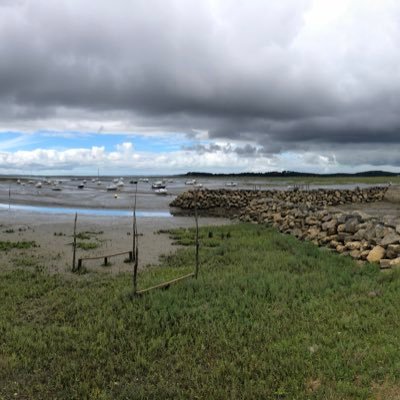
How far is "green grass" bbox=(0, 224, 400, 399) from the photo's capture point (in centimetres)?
589

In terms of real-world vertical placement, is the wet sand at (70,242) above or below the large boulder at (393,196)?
below

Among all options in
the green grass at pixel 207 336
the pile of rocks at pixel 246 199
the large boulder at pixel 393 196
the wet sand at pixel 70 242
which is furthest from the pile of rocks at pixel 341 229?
the large boulder at pixel 393 196

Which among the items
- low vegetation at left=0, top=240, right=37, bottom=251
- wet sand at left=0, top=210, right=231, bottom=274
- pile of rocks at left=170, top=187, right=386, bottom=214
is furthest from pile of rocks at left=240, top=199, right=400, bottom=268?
pile of rocks at left=170, top=187, right=386, bottom=214

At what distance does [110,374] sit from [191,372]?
47.6 inches

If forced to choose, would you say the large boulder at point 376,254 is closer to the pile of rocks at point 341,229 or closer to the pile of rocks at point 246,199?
the pile of rocks at point 341,229

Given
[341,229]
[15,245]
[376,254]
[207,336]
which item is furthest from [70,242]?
[207,336]

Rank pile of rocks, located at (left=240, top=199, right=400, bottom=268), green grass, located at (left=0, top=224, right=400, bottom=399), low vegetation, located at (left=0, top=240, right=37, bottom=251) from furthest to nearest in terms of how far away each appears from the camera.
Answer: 1. low vegetation, located at (left=0, top=240, right=37, bottom=251)
2. pile of rocks, located at (left=240, top=199, right=400, bottom=268)
3. green grass, located at (left=0, top=224, right=400, bottom=399)

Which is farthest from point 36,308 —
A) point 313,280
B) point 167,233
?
point 167,233

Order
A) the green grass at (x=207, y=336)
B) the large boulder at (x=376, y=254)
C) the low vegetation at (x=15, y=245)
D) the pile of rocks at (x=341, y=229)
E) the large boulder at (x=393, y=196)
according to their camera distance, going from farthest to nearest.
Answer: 1. the large boulder at (x=393, y=196)
2. the low vegetation at (x=15, y=245)
3. the pile of rocks at (x=341, y=229)
4. the large boulder at (x=376, y=254)
5. the green grass at (x=207, y=336)

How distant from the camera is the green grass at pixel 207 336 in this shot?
19.3ft

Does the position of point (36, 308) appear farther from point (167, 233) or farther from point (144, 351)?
point (167, 233)

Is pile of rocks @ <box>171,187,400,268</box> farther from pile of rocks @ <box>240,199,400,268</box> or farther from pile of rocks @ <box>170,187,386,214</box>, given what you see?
pile of rocks @ <box>170,187,386,214</box>

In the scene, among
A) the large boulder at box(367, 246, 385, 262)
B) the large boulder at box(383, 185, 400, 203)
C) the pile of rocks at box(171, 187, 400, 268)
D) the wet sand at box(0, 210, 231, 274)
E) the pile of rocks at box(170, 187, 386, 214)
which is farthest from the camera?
the large boulder at box(383, 185, 400, 203)

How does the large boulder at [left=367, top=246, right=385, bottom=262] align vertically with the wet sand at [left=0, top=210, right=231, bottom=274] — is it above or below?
above
